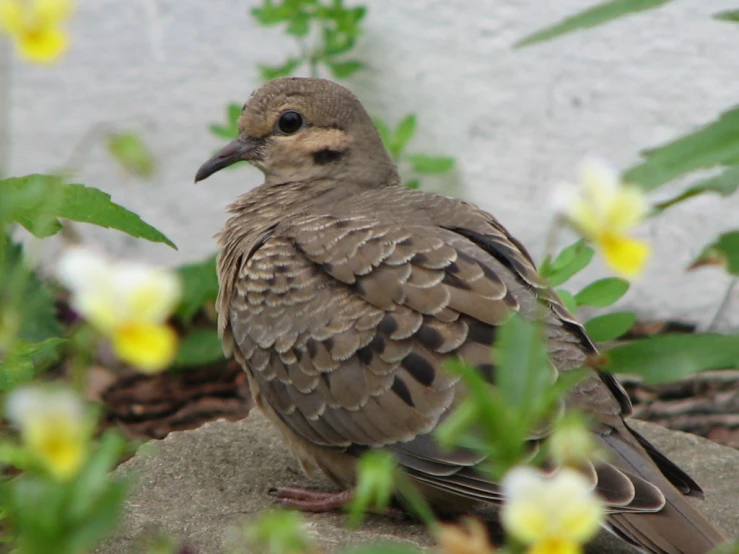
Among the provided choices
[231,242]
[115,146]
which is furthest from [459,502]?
[115,146]

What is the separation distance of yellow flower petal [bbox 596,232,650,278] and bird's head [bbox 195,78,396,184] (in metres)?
2.70

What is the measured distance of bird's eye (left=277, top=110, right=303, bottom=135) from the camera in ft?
14.5

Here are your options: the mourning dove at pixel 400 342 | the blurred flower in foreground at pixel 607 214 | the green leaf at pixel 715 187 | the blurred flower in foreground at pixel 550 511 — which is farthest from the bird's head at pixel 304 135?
the blurred flower in foreground at pixel 550 511

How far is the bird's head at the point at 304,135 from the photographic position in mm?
4410

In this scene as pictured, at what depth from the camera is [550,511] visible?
1.60 metres

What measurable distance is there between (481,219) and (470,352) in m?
0.71

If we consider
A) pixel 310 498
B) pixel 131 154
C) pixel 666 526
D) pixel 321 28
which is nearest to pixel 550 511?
pixel 131 154

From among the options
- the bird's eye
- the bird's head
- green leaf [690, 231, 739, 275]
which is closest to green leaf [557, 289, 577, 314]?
the bird's head

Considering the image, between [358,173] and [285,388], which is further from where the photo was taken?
[358,173]

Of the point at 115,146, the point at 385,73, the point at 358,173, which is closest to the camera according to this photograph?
the point at 115,146

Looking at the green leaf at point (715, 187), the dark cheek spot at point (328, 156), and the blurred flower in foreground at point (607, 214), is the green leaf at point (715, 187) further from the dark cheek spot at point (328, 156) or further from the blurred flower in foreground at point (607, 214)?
the dark cheek spot at point (328, 156)

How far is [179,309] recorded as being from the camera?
5.80 m

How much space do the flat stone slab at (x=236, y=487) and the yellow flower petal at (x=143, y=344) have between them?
1513 millimetres

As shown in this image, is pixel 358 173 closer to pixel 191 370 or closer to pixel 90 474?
pixel 191 370
